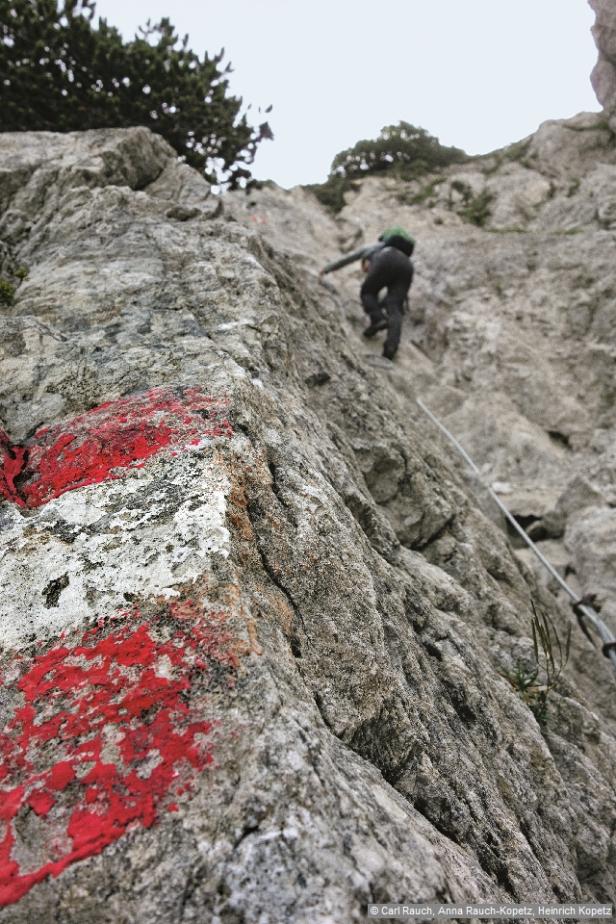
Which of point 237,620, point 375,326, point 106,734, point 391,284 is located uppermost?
point 391,284

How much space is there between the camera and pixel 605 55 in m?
18.5

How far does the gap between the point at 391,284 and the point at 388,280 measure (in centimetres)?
12

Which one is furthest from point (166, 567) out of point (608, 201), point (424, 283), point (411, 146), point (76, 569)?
point (411, 146)

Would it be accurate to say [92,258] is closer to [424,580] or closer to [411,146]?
[424,580]

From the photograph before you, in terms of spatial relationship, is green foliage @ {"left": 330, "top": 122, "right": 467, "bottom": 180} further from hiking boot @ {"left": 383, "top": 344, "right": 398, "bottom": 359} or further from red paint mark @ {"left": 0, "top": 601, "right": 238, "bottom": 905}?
red paint mark @ {"left": 0, "top": 601, "right": 238, "bottom": 905}

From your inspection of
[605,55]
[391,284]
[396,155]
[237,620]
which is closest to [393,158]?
[396,155]

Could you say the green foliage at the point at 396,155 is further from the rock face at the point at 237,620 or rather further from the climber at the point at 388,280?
the rock face at the point at 237,620

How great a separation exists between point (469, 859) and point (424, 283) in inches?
504

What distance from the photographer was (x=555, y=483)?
350 inches

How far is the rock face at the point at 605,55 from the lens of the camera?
17672mm

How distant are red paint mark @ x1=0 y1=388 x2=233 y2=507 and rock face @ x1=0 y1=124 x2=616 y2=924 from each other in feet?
0.06

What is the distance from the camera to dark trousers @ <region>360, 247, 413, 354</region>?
10.9 metres

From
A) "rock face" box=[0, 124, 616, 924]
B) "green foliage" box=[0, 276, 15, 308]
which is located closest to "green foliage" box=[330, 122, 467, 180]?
"rock face" box=[0, 124, 616, 924]

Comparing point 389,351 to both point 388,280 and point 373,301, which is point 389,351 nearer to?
point 373,301
